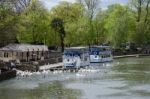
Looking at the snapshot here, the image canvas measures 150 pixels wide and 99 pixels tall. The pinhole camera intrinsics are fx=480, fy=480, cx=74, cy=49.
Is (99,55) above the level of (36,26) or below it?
below

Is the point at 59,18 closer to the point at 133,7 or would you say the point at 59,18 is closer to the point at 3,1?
the point at 133,7

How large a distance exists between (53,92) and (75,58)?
31077 mm

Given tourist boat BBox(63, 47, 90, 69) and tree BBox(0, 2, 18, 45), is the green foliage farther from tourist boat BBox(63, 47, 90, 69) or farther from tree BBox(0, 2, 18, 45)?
tree BBox(0, 2, 18, 45)

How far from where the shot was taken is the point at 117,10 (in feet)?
448

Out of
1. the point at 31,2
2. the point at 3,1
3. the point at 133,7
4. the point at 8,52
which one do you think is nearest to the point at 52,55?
the point at 8,52

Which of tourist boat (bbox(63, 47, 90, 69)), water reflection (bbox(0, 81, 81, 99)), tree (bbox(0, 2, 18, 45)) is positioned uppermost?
tree (bbox(0, 2, 18, 45))

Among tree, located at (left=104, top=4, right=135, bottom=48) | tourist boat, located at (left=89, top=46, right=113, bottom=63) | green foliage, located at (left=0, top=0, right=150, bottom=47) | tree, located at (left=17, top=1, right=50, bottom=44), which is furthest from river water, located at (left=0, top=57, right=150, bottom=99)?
tree, located at (left=104, top=4, right=135, bottom=48)

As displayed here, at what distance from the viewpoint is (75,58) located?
276 feet

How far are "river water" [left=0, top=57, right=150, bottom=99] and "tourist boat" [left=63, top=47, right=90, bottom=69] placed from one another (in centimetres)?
726

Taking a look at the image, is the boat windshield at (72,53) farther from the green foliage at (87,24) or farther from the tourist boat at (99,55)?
the green foliage at (87,24)

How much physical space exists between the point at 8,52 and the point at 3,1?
18.8 meters

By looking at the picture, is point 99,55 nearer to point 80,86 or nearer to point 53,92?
point 80,86

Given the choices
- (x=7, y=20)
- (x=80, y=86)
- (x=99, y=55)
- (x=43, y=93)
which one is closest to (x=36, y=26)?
(x=99, y=55)

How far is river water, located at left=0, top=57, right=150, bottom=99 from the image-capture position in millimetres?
50656
